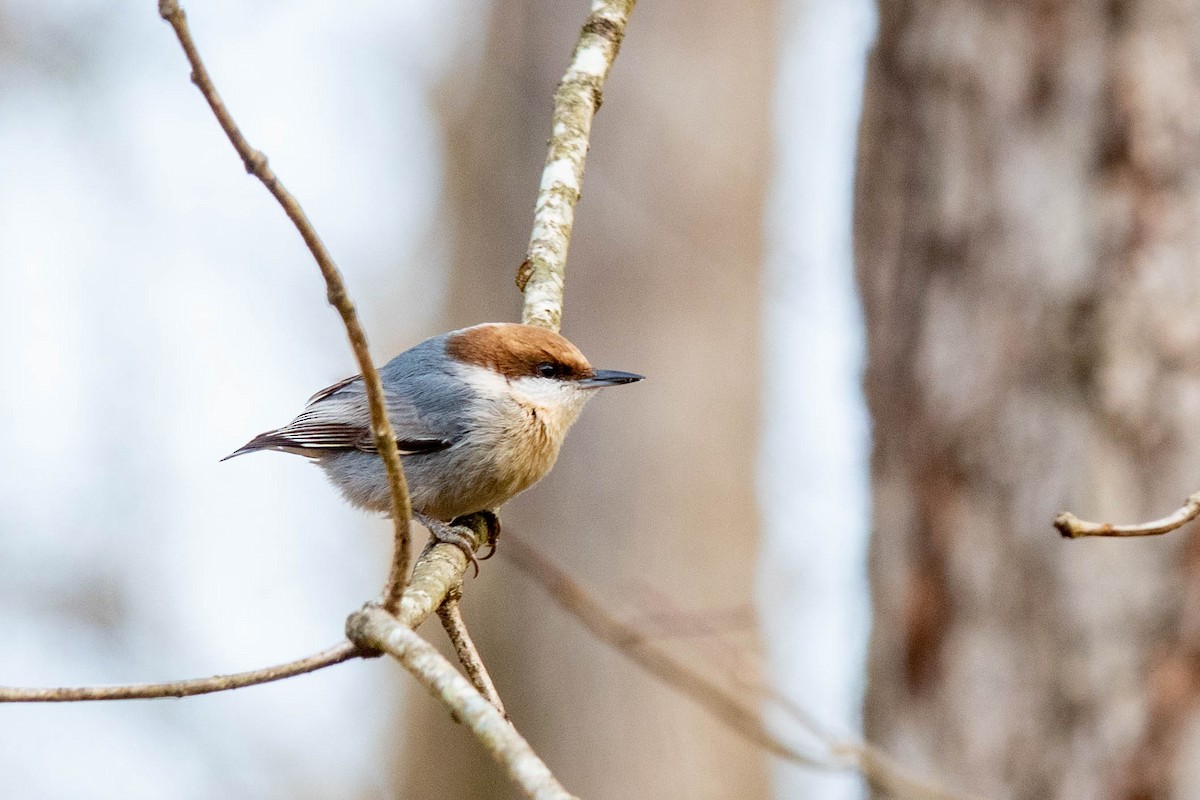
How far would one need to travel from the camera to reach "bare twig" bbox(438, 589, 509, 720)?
202cm

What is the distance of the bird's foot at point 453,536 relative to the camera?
2791 millimetres

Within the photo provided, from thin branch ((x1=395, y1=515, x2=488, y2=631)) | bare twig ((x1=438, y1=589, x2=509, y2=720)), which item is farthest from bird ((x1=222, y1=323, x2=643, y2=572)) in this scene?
bare twig ((x1=438, y1=589, x2=509, y2=720))

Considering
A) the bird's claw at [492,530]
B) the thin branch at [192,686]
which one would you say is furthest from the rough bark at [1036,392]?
the thin branch at [192,686]

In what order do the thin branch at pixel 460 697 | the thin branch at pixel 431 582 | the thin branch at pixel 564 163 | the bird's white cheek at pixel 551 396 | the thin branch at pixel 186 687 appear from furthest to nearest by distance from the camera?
the bird's white cheek at pixel 551 396 < the thin branch at pixel 564 163 < the thin branch at pixel 431 582 < the thin branch at pixel 186 687 < the thin branch at pixel 460 697

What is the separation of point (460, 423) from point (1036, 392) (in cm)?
174

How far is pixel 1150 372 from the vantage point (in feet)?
9.99

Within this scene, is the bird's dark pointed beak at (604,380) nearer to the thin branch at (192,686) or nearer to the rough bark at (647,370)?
the thin branch at (192,686)

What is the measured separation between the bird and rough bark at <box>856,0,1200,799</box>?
3.30 feet

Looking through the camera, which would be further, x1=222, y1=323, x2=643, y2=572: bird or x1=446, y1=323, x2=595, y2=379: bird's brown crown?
x1=222, y1=323, x2=643, y2=572: bird

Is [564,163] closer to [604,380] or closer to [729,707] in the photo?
[604,380]

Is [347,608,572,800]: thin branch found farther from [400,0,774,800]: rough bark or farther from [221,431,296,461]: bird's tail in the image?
[400,0,774,800]: rough bark

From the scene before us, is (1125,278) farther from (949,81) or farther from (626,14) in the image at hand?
(626,14)

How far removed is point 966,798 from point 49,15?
29.3 feet

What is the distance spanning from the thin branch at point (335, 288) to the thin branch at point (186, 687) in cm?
12
